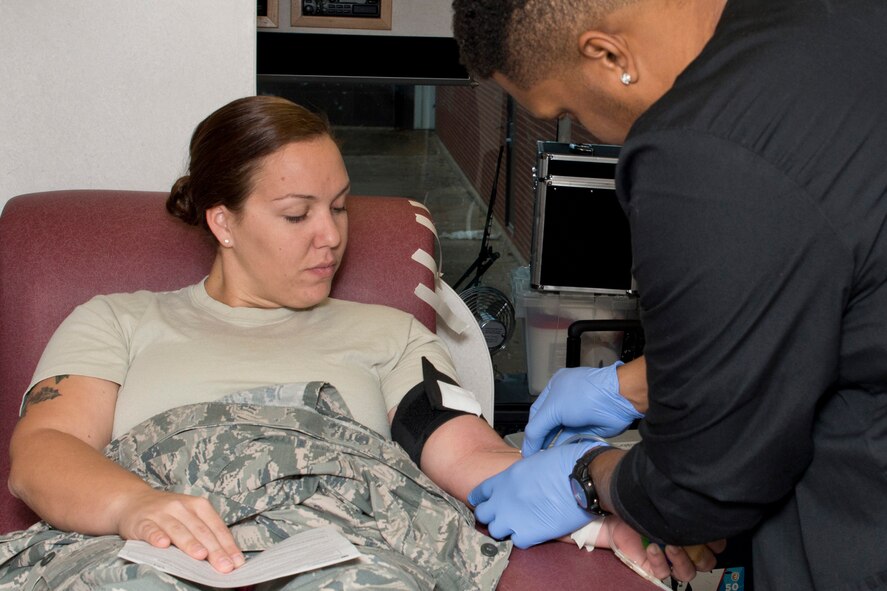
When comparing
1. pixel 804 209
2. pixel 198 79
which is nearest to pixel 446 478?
pixel 804 209

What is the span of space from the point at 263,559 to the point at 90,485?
33 cm

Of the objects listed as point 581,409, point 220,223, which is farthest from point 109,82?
point 581,409

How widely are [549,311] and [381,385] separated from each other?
4.26 feet

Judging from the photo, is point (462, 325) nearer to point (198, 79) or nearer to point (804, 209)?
point (198, 79)

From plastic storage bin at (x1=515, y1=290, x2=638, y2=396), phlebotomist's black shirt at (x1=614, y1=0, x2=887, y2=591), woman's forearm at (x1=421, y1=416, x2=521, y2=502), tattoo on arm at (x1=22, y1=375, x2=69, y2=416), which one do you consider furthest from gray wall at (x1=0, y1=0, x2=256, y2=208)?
phlebotomist's black shirt at (x1=614, y1=0, x2=887, y2=591)

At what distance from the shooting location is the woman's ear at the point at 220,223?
6.03ft

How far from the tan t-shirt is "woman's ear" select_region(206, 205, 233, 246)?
117mm

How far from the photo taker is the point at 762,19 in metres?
0.97

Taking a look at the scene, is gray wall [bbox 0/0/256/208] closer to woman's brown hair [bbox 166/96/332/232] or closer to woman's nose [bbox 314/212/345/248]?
woman's brown hair [bbox 166/96/332/232]

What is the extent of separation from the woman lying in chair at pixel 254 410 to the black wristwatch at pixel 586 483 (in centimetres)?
18

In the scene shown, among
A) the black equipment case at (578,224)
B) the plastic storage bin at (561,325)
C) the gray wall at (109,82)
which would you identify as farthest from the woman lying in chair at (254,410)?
the plastic storage bin at (561,325)

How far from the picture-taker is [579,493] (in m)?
1.39

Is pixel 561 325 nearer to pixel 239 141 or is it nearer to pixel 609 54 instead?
pixel 239 141

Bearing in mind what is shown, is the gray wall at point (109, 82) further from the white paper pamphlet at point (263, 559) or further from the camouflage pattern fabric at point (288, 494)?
the white paper pamphlet at point (263, 559)
